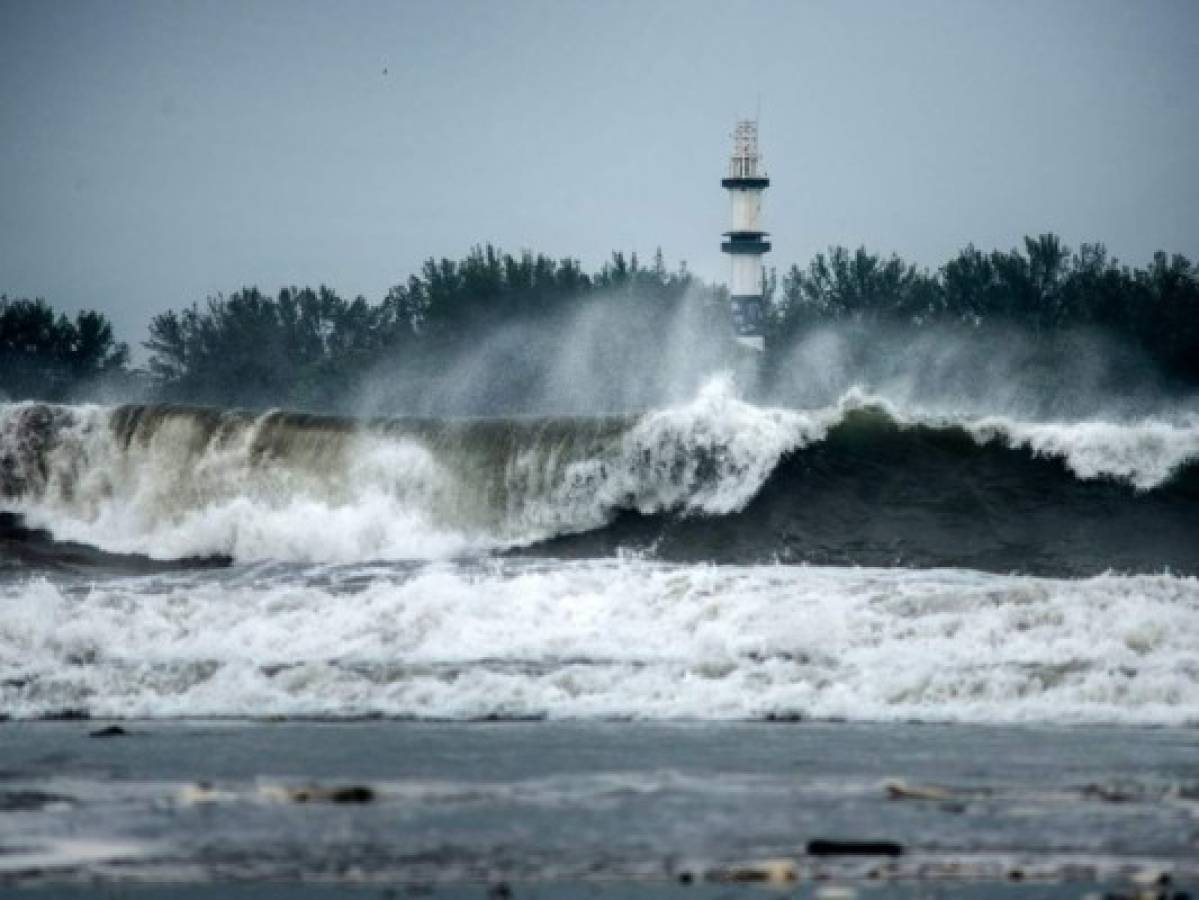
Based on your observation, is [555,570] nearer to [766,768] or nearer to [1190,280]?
[766,768]

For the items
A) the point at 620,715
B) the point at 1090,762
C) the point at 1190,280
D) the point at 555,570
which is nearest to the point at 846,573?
the point at 555,570

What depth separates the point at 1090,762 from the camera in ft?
44.6

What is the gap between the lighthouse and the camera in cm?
10888

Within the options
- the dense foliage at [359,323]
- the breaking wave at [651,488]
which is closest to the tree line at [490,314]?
the dense foliage at [359,323]

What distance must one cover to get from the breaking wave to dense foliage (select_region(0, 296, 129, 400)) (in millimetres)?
68452

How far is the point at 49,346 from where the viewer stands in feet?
346

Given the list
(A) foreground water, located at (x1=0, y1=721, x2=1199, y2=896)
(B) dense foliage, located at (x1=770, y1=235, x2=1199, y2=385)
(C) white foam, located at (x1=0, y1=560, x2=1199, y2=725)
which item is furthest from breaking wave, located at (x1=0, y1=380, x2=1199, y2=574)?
(B) dense foliage, located at (x1=770, y1=235, x2=1199, y2=385)

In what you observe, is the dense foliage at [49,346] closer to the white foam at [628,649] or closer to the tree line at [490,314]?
the tree line at [490,314]

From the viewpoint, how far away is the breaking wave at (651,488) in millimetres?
30047

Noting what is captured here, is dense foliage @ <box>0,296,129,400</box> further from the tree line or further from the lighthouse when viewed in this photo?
the lighthouse

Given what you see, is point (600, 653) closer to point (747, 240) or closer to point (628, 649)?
point (628, 649)

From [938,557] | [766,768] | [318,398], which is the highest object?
[318,398]

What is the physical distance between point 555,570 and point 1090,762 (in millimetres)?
11429

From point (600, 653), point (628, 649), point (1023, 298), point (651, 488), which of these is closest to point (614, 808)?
point (600, 653)
